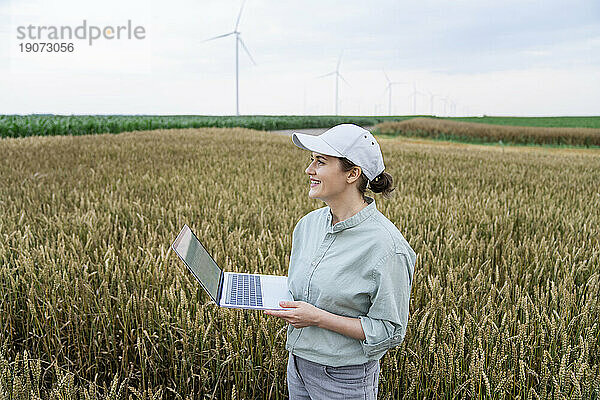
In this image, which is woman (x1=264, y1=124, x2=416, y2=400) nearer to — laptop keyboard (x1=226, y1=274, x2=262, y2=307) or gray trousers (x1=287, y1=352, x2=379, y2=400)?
gray trousers (x1=287, y1=352, x2=379, y2=400)

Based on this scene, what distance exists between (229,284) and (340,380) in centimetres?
45

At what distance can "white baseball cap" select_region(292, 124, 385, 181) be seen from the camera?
142 centimetres

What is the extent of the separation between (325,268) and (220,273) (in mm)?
427

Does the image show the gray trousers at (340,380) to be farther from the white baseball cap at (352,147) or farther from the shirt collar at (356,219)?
the white baseball cap at (352,147)

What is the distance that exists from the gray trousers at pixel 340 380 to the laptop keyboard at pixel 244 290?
0.90 ft

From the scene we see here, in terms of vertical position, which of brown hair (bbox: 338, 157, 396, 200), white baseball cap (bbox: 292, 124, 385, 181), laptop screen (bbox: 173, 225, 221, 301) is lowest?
laptop screen (bbox: 173, 225, 221, 301)

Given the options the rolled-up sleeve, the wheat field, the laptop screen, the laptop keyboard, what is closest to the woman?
the rolled-up sleeve

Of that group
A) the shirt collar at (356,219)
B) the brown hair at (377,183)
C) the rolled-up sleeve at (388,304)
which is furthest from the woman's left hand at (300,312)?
the brown hair at (377,183)

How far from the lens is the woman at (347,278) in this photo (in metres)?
1.39

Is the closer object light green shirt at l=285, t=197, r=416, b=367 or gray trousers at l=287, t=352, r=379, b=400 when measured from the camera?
light green shirt at l=285, t=197, r=416, b=367

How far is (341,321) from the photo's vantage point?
1.41m

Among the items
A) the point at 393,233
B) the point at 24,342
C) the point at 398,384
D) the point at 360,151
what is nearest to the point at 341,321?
the point at 393,233

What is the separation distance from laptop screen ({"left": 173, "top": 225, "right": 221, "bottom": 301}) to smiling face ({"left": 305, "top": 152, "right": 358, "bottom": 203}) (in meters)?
0.38

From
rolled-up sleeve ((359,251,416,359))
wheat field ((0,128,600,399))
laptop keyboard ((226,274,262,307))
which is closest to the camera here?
rolled-up sleeve ((359,251,416,359))
